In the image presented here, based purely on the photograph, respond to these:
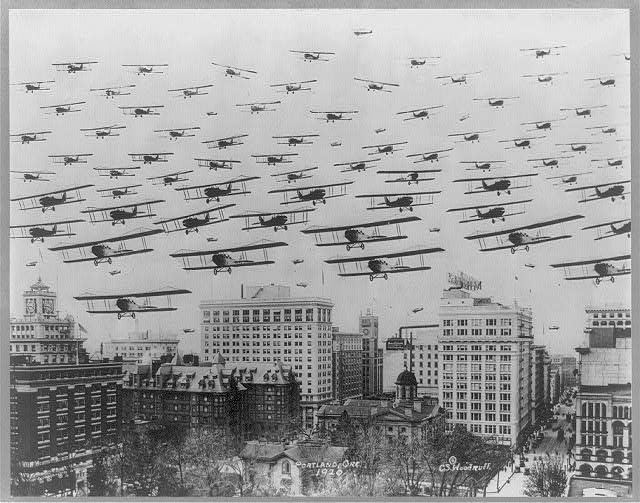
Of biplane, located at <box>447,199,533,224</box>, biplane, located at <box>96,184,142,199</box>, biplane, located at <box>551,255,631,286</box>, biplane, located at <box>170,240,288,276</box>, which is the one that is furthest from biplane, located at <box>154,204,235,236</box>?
biplane, located at <box>551,255,631,286</box>

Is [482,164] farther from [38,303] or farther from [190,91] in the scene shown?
[38,303]

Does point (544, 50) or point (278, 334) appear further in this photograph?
point (278, 334)

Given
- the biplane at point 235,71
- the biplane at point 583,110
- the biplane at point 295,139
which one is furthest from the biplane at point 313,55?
the biplane at point 583,110

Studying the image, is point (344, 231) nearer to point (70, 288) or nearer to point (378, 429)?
point (378, 429)

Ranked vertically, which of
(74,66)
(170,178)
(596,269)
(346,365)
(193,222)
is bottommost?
(346,365)

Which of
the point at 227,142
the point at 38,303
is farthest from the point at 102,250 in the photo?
the point at 227,142

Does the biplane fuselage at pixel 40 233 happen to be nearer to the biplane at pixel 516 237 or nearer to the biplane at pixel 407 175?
the biplane at pixel 407 175

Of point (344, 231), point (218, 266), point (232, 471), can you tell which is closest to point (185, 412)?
point (232, 471)

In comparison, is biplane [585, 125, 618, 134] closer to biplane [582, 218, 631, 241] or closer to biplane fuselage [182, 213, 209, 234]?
biplane [582, 218, 631, 241]

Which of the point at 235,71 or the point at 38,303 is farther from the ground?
the point at 235,71
